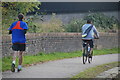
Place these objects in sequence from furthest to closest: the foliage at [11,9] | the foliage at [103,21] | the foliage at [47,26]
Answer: the foliage at [103,21]
the foliage at [47,26]
the foliage at [11,9]

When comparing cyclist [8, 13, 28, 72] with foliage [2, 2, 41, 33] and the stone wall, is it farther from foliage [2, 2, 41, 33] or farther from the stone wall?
foliage [2, 2, 41, 33]

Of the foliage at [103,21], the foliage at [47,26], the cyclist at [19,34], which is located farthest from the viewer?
the foliage at [103,21]

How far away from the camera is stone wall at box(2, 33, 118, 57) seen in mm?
13336

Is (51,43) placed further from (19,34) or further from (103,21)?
(103,21)

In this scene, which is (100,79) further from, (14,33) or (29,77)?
(14,33)

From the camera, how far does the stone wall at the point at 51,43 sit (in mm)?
13336

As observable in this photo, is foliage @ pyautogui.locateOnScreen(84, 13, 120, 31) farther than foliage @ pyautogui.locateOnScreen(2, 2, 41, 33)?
Yes

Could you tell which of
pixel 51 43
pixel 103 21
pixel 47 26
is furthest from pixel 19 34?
pixel 103 21

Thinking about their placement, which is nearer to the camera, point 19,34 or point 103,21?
point 19,34

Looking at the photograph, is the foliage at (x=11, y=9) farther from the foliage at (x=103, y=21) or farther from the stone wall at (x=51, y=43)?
the foliage at (x=103, y=21)

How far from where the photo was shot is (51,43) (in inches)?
673

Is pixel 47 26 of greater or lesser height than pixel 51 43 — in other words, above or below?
above

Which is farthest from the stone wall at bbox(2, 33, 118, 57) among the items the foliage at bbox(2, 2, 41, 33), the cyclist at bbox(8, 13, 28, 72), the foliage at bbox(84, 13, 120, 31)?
the foliage at bbox(84, 13, 120, 31)


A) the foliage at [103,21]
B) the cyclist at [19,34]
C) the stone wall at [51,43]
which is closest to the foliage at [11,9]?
the stone wall at [51,43]
